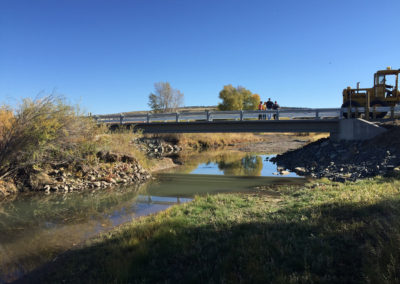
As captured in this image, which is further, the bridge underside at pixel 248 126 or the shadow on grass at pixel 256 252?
the bridge underside at pixel 248 126

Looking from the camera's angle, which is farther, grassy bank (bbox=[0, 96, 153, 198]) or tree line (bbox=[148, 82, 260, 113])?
tree line (bbox=[148, 82, 260, 113])

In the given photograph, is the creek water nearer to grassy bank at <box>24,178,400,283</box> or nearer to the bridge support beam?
grassy bank at <box>24,178,400,283</box>

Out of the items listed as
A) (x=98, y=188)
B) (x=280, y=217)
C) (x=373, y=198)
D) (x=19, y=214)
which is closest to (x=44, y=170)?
(x=98, y=188)

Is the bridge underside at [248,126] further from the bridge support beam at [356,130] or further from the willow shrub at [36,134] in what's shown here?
the willow shrub at [36,134]

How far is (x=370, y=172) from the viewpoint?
1423 cm

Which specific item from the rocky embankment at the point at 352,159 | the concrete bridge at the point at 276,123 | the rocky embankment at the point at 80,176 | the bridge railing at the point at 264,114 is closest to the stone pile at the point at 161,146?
the bridge railing at the point at 264,114

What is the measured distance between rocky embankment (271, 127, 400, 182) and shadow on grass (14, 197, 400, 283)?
951cm

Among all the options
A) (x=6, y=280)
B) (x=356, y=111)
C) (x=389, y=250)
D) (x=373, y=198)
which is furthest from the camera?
(x=356, y=111)

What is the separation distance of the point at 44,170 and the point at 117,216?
7181mm

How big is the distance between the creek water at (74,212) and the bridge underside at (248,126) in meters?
6.97

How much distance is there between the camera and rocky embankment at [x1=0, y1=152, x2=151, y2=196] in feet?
45.2

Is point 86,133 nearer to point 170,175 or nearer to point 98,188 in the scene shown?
point 98,188

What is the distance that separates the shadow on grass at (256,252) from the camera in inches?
150

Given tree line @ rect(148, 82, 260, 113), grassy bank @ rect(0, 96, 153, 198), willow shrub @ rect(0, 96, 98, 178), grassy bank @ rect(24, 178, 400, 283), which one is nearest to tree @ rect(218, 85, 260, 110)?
tree line @ rect(148, 82, 260, 113)
